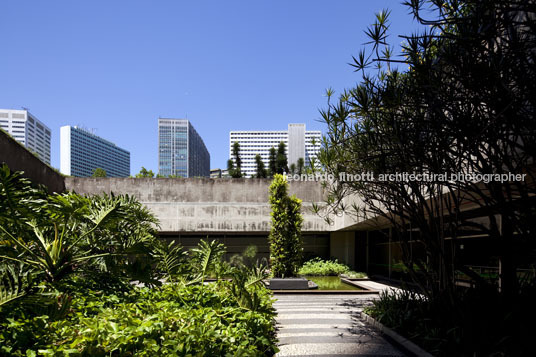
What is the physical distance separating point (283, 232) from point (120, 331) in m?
12.4

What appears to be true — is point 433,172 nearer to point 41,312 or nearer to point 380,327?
point 380,327

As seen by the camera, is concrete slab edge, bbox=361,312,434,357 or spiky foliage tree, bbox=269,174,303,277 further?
spiky foliage tree, bbox=269,174,303,277

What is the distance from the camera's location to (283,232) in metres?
14.6

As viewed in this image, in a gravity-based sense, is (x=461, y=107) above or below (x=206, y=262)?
above

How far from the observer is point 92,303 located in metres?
3.15

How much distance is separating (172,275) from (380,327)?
3.98 m

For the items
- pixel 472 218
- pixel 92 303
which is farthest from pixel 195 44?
pixel 472 218

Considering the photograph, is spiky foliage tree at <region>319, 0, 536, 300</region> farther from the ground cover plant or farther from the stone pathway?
the ground cover plant

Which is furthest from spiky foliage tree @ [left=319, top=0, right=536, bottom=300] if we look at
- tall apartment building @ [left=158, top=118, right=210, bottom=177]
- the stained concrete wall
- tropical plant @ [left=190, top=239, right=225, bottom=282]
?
tall apartment building @ [left=158, top=118, right=210, bottom=177]

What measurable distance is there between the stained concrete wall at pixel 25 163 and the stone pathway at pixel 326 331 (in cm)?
955

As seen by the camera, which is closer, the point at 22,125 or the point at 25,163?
the point at 25,163

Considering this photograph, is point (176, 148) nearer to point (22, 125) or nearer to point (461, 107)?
point (22, 125)

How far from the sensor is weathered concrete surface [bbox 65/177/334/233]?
18641mm

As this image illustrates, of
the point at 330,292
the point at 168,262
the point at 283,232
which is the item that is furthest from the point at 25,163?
the point at 330,292
